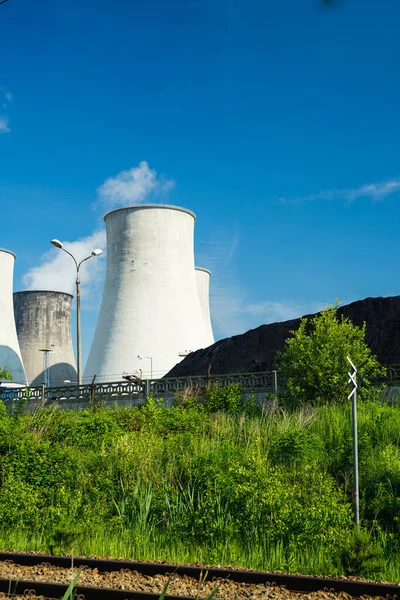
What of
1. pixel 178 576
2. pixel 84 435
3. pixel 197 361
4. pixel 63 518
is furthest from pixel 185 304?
pixel 178 576

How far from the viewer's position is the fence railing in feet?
55.3

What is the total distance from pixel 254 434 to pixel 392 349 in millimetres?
17098

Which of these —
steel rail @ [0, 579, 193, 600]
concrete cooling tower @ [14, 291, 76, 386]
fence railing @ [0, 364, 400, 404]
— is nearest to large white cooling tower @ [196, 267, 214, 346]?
concrete cooling tower @ [14, 291, 76, 386]

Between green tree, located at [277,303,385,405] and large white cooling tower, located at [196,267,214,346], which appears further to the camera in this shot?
large white cooling tower, located at [196,267,214,346]

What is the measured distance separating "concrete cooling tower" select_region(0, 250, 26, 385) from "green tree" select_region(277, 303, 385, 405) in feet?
62.3

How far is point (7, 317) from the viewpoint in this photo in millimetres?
32844

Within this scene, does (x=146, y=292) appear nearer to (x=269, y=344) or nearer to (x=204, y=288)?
(x=269, y=344)

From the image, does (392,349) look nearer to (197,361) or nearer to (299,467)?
(197,361)

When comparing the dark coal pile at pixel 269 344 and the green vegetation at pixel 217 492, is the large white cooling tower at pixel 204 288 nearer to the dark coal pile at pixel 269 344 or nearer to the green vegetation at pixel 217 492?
the dark coal pile at pixel 269 344

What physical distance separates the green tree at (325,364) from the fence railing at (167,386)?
1.55 feet

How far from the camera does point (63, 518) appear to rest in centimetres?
977

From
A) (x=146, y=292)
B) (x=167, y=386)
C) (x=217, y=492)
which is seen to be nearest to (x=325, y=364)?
(x=167, y=386)

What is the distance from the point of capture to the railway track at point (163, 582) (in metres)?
5.93

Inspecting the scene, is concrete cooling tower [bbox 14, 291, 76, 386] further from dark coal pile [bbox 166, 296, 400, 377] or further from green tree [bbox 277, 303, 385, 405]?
green tree [bbox 277, 303, 385, 405]
